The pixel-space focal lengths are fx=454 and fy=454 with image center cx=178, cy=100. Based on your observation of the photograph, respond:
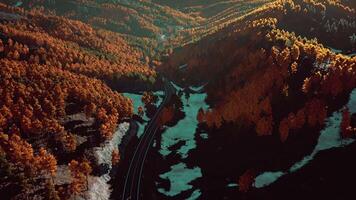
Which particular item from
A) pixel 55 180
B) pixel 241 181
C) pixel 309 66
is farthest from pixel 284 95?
pixel 55 180

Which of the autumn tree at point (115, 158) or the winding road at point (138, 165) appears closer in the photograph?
the winding road at point (138, 165)

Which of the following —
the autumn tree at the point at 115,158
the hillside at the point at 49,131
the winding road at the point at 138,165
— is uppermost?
the hillside at the point at 49,131

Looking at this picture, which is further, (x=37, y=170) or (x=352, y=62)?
(x=352, y=62)

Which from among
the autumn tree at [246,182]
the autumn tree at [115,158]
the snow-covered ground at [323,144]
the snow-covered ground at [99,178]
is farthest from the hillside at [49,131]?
the snow-covered ground at [323,144]

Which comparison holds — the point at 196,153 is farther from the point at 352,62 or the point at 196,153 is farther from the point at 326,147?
the point at 352,62

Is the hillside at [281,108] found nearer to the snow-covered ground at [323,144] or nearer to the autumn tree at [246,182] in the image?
the autumn tree at [246,182]

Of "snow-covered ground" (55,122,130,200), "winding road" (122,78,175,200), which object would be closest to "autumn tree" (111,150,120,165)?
"snow-covered ground" (55,122,130,200)

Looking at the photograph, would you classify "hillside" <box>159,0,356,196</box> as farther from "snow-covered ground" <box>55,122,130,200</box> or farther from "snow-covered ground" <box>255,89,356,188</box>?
"snow-covered ground" <box>55,122,130,200</box>

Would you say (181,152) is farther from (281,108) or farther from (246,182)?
(246,182)

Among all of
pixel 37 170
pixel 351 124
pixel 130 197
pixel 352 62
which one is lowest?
pixel 130 197

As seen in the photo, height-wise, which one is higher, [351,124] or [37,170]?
[351,124]

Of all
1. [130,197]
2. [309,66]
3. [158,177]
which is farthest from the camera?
[309,66]
